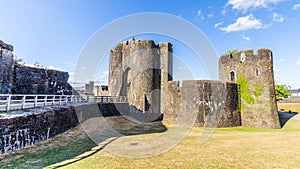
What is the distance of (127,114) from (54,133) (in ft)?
36.8

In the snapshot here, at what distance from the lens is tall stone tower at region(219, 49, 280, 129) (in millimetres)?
14461

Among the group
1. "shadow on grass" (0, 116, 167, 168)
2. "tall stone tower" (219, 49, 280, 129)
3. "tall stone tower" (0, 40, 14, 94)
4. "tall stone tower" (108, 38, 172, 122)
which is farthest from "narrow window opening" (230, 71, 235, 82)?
"tall stone tower" (0, 40, 14, 94)

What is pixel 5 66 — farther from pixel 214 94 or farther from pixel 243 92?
pixel 243 92

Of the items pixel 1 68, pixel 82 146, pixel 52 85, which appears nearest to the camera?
pixel 82 146

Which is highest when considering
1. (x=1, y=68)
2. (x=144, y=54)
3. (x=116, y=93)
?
(x=144, y=54)

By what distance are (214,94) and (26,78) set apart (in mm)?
17163

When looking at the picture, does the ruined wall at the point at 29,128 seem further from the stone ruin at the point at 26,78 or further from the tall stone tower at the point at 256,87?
the tall stone tower at the point at 256,87

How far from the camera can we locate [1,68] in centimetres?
1220

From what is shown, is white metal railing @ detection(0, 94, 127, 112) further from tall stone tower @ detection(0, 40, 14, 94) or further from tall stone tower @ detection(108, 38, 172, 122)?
tall stone tower @ detection(108, 38, 172, 122)

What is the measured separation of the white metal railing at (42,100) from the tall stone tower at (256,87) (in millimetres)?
13327

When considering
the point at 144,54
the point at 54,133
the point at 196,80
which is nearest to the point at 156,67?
the point at 144,54

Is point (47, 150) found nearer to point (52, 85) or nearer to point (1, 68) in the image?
point (1, 68)

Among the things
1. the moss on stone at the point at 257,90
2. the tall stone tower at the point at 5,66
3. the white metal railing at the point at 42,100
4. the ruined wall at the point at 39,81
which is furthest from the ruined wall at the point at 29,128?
the moss on stone at the point at 257,90

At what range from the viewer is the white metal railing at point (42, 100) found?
6933mm
